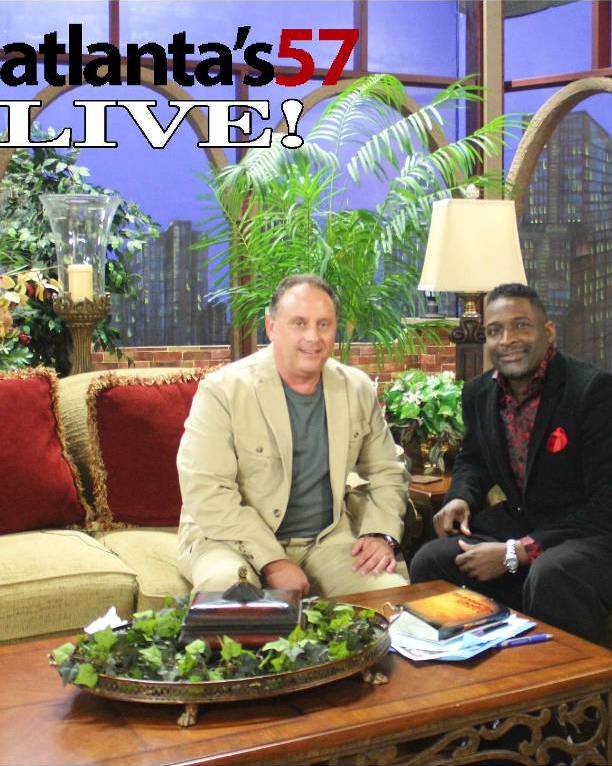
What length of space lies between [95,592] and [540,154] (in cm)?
431

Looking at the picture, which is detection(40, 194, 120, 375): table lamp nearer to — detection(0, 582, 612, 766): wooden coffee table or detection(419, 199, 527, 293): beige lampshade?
detection(419, 199, 527, 293): beige lampshade

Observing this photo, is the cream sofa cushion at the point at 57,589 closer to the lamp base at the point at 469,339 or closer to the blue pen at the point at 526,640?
the blue pen at the point at 526,640

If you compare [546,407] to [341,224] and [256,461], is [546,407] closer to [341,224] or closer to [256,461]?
[256,461]

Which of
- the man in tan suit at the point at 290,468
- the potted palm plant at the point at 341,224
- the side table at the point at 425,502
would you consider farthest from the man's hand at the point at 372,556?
the potted palm plant at the point at 341,224

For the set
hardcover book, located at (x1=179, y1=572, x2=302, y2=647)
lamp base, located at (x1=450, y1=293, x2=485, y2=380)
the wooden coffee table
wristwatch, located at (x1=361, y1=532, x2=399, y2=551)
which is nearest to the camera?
the wooden coffee table

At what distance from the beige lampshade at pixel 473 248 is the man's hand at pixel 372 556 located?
1254mm

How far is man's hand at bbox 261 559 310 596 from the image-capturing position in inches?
105

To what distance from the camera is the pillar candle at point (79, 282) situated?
362 centimetres

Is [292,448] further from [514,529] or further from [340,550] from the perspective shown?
[514,529]

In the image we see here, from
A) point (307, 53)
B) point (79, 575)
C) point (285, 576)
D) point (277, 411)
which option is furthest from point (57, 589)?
point (307, 53)

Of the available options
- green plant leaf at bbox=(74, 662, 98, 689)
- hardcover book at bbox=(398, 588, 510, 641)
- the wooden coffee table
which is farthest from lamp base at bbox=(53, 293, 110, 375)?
green plant leaf at bbox=(74, 662, 98, 689)

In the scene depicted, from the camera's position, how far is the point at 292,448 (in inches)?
115

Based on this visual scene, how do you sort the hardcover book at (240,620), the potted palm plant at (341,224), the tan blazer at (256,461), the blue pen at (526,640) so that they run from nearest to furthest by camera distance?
the hardcover book at (240,620), the blue pen at (526,640), the tan blazer at (256,461), the potted palm plant at (341,224)

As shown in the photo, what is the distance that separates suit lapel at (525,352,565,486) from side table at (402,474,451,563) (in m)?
0.53
